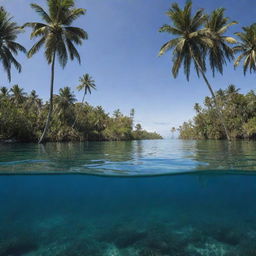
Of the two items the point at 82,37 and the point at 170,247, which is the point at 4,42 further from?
the point at 170,247

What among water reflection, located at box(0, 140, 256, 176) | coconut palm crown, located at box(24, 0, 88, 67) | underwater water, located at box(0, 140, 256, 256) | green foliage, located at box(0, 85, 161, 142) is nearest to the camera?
underwater water, located at box(0, 140, 256, 256)

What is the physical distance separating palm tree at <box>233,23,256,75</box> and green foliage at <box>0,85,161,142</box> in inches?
1192

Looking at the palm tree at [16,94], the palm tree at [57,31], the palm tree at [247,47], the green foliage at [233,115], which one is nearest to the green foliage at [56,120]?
the palm tree at [16,94]

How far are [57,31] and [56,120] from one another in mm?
18616

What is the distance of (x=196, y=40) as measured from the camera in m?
17.0

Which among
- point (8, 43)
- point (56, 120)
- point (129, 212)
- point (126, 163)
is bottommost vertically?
point (129, 212)

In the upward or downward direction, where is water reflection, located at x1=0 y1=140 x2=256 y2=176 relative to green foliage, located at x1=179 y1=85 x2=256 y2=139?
downward

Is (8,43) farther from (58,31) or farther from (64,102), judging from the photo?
(64,102)

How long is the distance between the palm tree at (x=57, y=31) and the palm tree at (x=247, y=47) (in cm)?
1914

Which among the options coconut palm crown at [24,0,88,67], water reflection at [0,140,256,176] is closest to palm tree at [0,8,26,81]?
coconut palm crown at [24,0,88,67]

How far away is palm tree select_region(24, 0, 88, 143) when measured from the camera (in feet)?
51.6

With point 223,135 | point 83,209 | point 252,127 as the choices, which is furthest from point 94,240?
point 223,135

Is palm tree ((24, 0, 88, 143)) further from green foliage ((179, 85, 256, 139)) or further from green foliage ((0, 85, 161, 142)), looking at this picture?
green foliage ((179, 85, 256, 139))

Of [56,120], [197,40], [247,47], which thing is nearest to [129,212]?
[197,40]
